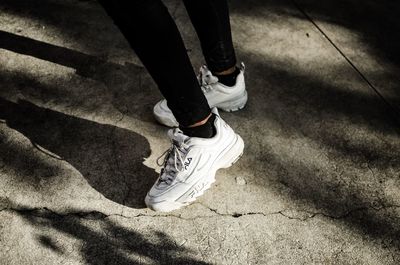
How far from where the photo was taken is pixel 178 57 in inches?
41.5

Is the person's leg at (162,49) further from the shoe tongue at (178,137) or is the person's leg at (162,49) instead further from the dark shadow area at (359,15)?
the dark shadow area at (359,15)

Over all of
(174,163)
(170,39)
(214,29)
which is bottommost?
(174,163)

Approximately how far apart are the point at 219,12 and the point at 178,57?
1.32ft

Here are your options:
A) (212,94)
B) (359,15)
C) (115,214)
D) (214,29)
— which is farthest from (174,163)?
(359,15)

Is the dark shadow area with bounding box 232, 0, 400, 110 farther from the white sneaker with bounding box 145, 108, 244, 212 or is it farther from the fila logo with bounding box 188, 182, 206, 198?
the fila logo with bounding box 188, 182, 206, 198

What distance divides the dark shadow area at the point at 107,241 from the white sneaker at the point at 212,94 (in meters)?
0.52

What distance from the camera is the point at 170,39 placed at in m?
→ 1.01

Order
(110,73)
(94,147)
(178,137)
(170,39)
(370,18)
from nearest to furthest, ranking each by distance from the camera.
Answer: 1. (170,39)
2. (178,137)
3. (94,147)
4. (110,73)
5. (370,18)

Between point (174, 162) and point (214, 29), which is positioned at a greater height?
point (214, 29)

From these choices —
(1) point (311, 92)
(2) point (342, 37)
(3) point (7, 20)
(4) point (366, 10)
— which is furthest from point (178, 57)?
(4) point (366, 10)

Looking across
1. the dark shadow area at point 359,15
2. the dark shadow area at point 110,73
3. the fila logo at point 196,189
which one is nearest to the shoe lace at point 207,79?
the dark shadow area at point 110,73

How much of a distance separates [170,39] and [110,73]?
3.23 feet

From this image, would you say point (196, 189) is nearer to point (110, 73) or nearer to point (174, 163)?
point (174, 163)

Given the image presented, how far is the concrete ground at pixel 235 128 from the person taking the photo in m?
1.31
